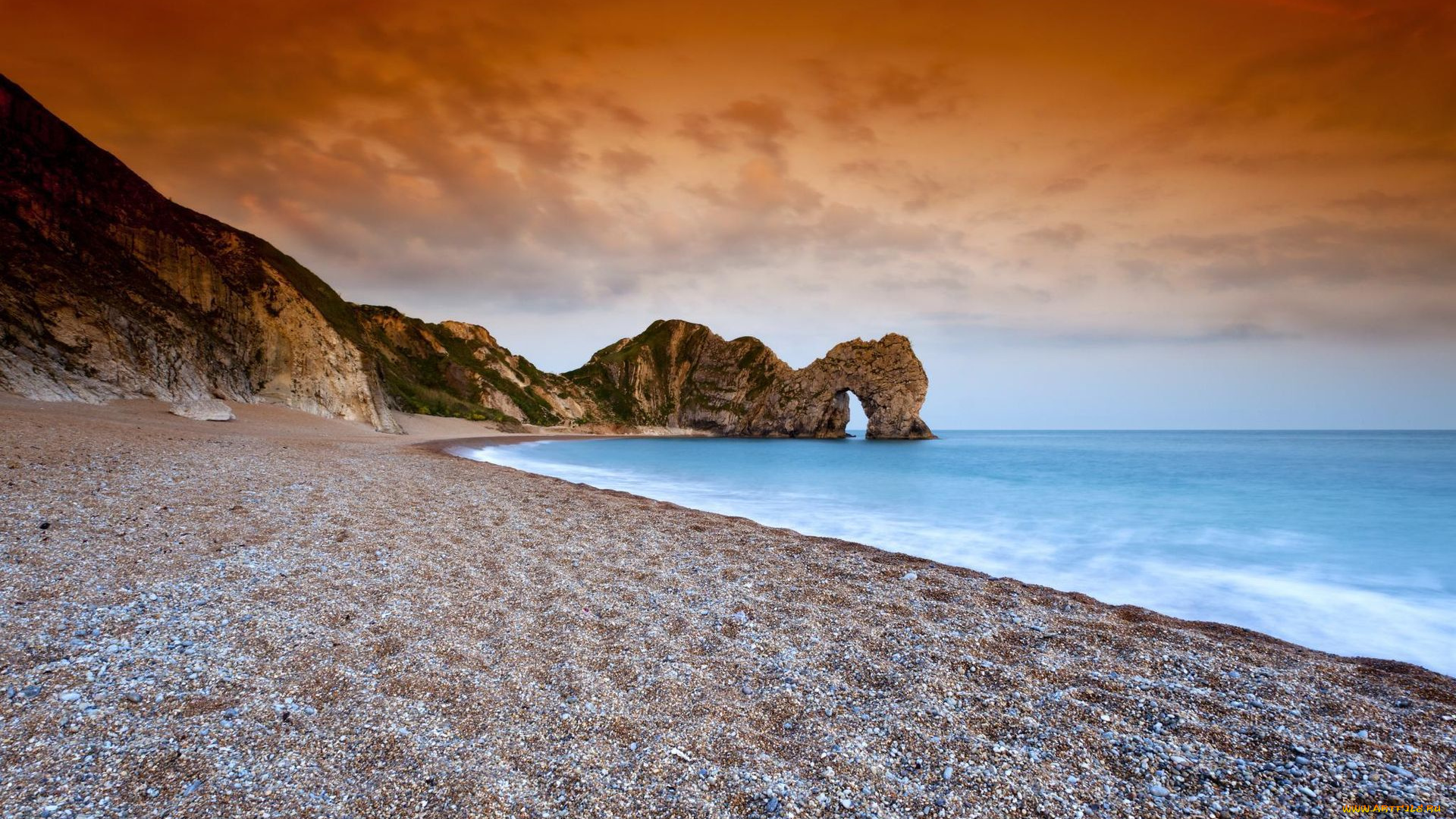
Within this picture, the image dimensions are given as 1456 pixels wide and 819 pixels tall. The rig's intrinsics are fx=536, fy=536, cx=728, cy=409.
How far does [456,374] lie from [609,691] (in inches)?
3126

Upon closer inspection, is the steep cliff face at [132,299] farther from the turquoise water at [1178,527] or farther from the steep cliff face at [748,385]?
the steep cliff face at [748,385]

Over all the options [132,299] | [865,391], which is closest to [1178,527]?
[132,299]

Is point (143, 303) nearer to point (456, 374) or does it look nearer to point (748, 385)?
point (456, 374)

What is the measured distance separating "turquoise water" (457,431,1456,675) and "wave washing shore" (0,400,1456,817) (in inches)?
134

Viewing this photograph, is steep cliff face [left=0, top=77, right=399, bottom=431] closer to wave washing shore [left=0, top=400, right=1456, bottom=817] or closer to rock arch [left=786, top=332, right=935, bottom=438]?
wave washing shore [left=0, top=400, right=1456, bottom=817]

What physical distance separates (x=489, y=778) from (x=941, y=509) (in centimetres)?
1772

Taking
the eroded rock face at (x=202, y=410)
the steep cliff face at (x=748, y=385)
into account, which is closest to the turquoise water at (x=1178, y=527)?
the eroded rock face at (x=202, y=410)

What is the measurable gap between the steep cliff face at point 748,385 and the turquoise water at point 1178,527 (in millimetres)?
54122

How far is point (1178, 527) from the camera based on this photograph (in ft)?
52.8

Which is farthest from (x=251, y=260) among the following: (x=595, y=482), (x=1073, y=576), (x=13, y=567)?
(x=1073, y=576)

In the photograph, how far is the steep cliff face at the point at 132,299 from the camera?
21.1 metres

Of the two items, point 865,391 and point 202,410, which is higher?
point 865,391

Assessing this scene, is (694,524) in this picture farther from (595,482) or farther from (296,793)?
(595,482)

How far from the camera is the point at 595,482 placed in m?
22.1
